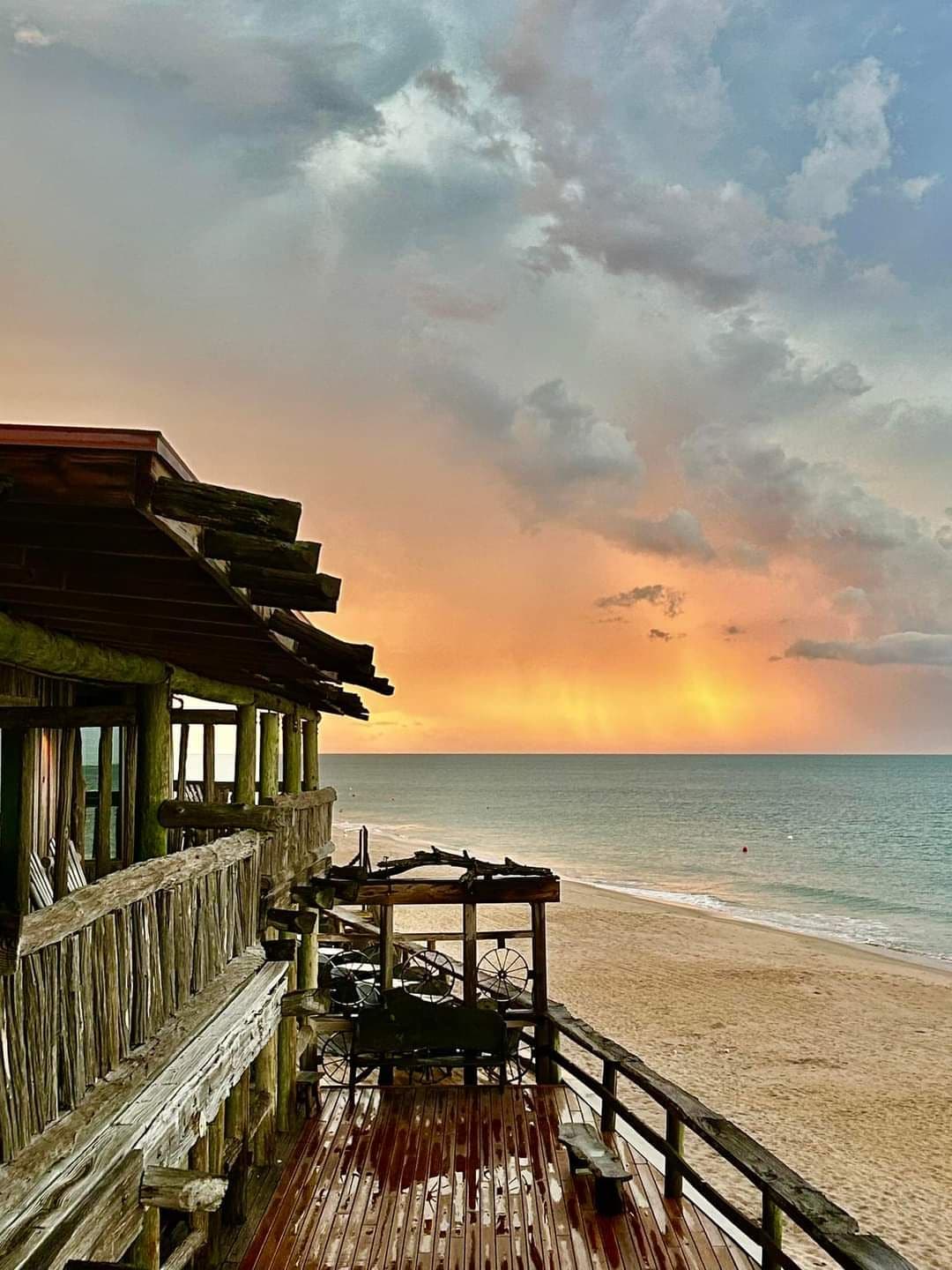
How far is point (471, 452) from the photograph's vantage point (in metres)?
22.1

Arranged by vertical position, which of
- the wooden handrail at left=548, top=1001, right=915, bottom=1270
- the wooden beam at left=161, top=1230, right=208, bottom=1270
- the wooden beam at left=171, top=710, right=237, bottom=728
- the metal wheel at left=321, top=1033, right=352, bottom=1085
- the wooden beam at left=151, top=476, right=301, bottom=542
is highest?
the wooden beam at left=151, top=476, right=301, bottom=542

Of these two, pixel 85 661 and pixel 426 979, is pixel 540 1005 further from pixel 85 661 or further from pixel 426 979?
pixel 85 661

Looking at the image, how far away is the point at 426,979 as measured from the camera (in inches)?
626

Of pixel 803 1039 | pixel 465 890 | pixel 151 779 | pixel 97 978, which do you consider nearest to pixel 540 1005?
pixel 465 890

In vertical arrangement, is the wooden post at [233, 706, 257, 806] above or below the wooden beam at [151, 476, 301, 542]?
below

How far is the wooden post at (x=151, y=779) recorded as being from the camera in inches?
234

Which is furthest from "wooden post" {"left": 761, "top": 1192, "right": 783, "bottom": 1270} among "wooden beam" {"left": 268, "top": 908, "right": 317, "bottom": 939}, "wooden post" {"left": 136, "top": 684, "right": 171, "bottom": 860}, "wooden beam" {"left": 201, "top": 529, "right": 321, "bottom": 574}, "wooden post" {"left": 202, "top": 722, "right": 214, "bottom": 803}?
"wooden beam" {"left": 201, "top": 529, "right": 321, "bottom": 574}

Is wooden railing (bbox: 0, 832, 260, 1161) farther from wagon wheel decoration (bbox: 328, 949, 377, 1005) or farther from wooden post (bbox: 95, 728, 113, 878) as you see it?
wagon wheel decoration (bbox: 328, 949, 377, 1005)

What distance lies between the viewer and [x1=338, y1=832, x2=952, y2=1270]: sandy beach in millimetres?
13305

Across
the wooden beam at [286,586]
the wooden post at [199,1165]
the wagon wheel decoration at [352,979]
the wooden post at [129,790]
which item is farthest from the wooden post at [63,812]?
the wagon wheel decoration at [352,979]

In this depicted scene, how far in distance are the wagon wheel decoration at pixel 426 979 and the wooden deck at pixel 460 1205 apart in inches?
94.8

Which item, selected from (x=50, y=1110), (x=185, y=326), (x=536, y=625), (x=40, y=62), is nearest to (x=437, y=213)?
(x=185, y=326)

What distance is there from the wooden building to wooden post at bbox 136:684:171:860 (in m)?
0.02

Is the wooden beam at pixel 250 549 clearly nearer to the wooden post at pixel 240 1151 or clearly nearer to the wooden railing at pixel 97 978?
the wooden railing at pixel 97 978
